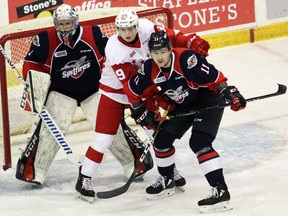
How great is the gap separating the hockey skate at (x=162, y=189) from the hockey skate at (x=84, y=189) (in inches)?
11.5

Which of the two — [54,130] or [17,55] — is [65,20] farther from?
[17,55]

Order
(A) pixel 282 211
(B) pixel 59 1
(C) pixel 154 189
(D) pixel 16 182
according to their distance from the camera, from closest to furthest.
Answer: (A) pixel 282 211 → (C) pixel 154 189 → (D) pixel 16 182 → (B) pixel 59 1

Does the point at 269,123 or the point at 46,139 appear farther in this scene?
the point at 269,123

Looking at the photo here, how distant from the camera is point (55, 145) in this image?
5.99 meters

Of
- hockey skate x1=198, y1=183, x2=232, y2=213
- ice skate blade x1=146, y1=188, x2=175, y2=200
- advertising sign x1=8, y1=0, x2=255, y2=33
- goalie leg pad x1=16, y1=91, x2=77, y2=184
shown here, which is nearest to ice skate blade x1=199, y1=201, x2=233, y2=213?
hockey skate x1=198, y1=183, x2=232, y2=213

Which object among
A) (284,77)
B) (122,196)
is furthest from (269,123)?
(122,196)

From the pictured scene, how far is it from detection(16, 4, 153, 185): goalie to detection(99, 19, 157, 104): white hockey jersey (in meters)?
0.22

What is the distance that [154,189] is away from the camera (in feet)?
18.5

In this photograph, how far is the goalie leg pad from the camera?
5.92 m

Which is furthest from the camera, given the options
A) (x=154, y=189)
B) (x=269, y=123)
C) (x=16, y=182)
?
(x=269, y=123)

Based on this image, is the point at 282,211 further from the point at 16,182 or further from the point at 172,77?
the point at 16,182

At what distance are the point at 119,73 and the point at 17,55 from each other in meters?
1.30

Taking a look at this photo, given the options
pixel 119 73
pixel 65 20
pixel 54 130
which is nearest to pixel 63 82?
pixel 54 130

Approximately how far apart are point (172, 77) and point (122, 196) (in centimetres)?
79
